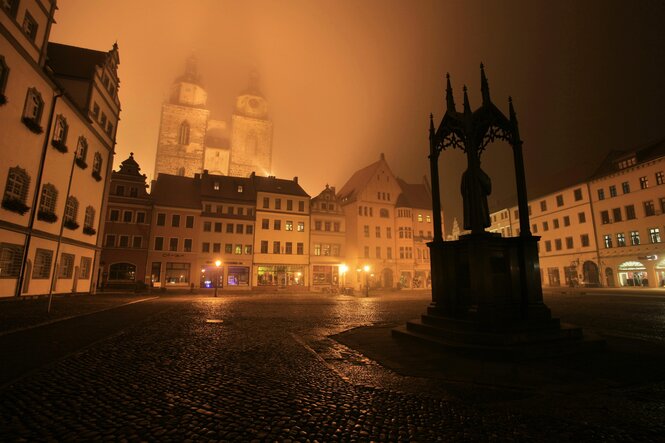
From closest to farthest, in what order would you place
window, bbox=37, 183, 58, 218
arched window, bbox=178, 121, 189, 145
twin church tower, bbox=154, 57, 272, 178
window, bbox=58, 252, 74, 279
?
window, bbox=37, 183, 58, 218
window, bbox=58, 252, 74, 279
twin church tower, bbox=154, 57, 272, 178
arched window, bbox=178, 121, 189, 145

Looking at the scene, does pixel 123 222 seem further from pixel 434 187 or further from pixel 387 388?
pixel 387 388

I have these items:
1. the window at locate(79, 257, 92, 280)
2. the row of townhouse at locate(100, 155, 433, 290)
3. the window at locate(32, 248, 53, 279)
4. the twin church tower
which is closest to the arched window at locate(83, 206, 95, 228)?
the window at locate(79, 257, 92, 280)

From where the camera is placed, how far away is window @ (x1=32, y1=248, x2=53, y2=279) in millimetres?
19422

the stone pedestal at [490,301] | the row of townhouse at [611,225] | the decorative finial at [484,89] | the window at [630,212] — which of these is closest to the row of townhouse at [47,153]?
the stone pedestal at [490,301]

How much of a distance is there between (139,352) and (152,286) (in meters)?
35.5

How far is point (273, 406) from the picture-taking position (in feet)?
13.3

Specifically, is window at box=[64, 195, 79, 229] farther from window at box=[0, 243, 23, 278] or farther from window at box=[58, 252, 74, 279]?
window at box=[0, 243, 23, 278]

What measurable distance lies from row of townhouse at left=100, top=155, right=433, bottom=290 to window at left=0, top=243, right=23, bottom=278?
19.6 metres

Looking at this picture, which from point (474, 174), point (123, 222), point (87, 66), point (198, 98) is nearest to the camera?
point (474, 174)

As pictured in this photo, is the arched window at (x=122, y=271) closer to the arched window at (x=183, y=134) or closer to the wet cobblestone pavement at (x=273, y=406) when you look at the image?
the wet cobblestone pavement at (x=273, y=406)

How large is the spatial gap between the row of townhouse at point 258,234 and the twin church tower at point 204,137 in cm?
5018

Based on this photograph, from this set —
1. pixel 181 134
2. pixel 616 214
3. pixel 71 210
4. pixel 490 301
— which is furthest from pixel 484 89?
pixel 181 134

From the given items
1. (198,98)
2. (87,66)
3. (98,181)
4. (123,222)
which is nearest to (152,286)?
(123,222)

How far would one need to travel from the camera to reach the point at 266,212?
45.8 m
